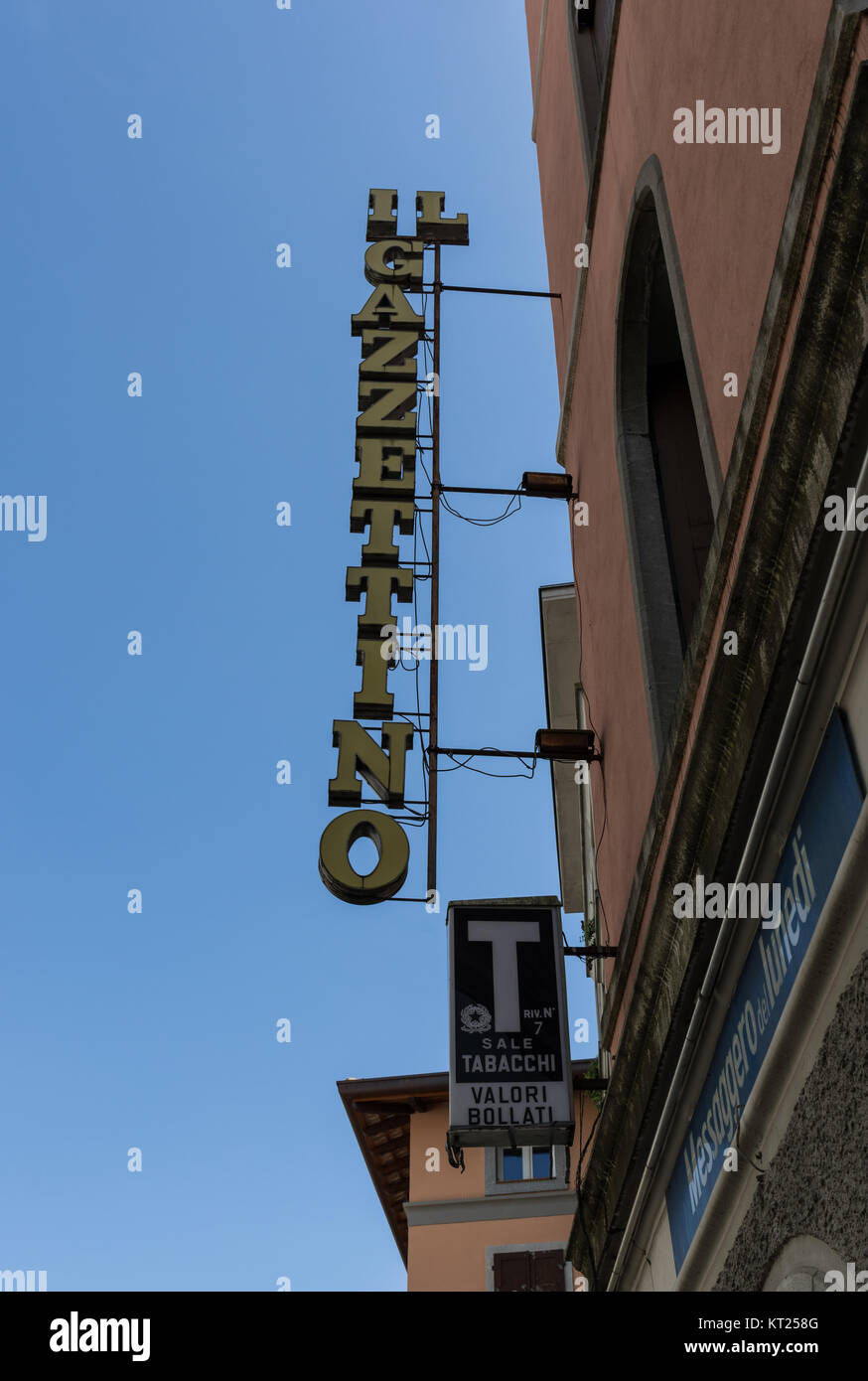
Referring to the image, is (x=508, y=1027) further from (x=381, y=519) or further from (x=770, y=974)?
(x=381, y=519)

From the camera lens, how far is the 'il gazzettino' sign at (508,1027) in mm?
6844

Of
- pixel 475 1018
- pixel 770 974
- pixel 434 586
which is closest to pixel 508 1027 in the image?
pixel 475 1018

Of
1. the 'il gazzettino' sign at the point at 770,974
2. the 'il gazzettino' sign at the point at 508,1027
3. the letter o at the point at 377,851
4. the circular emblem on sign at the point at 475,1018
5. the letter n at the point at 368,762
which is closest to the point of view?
the 'il gazzettino' sign at the point at 770,974

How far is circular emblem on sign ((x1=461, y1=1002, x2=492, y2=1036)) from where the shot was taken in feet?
23.3

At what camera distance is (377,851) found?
9422 millimetres

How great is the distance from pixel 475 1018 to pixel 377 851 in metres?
2.48

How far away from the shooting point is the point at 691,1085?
5242mm

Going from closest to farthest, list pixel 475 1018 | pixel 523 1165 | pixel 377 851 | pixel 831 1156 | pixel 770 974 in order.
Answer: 1. pixel 831 1156
2. pixel 770 974
3. pixel 475 1018
4. pixel 377 851
5. pixel 523 1165

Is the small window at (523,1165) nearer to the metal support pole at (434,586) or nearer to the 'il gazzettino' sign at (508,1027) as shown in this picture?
the metal support pole at (434,586)

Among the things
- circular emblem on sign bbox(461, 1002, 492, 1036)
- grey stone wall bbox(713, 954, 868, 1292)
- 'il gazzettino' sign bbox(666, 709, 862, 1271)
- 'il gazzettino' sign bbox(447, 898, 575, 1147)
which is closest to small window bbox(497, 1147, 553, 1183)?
'il gazzettino' sign bbox(447, 898, 575, 1147)

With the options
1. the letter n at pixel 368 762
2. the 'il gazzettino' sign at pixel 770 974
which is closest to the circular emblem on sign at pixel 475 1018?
the 'il gazzettino' sign at pixel 770 974

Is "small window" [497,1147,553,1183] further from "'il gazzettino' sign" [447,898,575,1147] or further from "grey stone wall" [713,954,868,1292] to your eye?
"grey stone wall" [713,954,868,1292]

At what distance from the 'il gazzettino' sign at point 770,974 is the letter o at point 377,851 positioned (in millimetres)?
4073

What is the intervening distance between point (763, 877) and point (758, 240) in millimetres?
2542
